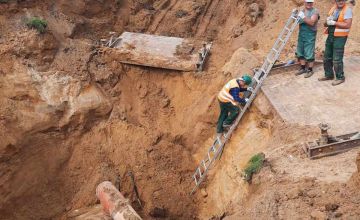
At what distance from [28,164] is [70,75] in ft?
7.82

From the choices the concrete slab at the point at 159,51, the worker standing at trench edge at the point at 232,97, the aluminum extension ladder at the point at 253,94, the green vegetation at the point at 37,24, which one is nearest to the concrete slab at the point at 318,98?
the aluminum extension ladder at the point at 253,94

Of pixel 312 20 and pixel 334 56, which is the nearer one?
pixel 334 56

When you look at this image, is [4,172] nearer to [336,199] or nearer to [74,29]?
[74,29]

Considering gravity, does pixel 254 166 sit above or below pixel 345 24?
below

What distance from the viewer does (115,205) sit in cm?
814

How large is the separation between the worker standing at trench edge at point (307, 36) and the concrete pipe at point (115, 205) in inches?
183

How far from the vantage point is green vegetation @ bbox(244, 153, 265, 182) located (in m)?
7.21

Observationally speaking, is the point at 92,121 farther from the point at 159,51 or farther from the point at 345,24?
the point at 345,24

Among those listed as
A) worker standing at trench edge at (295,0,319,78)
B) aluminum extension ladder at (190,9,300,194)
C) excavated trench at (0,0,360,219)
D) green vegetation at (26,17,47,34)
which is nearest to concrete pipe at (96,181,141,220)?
excavated trench at (0,0,360,219)

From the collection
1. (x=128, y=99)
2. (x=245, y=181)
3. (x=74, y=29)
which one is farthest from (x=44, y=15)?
(x=245, y=181)

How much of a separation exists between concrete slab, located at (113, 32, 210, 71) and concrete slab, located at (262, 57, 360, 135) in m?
2.52

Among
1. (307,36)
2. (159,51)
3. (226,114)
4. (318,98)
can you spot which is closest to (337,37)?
(307,36)

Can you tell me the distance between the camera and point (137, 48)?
1155 centimetres

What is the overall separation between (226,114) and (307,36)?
235 centimetres
